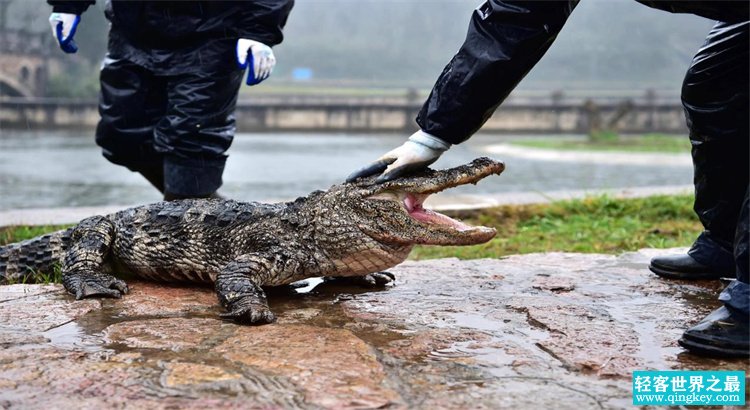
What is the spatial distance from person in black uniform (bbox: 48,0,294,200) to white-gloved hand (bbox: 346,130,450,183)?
178cm

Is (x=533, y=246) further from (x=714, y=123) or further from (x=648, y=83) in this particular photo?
(x=648, y=83)

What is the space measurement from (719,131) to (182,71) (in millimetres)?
2913

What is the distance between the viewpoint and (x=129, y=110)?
514cm

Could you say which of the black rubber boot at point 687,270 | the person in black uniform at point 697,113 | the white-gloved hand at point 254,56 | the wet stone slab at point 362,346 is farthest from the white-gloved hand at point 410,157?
the white-gloved hand at point 254,56

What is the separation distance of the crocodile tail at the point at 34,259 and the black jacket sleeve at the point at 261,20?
1532mm

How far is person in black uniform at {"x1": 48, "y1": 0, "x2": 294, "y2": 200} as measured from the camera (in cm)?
490

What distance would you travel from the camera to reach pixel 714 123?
11.6 ft

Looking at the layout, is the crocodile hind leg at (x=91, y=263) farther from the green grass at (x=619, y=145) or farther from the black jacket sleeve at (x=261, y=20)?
the green grass at (x=619, y=145)

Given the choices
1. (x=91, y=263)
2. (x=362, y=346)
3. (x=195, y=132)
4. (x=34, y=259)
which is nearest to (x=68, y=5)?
(x=195, y=132)

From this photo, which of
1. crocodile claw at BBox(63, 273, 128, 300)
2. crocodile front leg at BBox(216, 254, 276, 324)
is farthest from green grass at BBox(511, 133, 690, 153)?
crocodile claw at BBox(63, 273, 128, 300)

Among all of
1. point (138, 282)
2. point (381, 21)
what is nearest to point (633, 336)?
point (138, 282)

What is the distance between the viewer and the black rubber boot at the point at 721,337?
2559mm

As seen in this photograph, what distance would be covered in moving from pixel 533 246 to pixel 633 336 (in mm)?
2723

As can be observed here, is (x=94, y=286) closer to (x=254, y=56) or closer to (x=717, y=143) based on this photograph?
(x=254, y=56)
